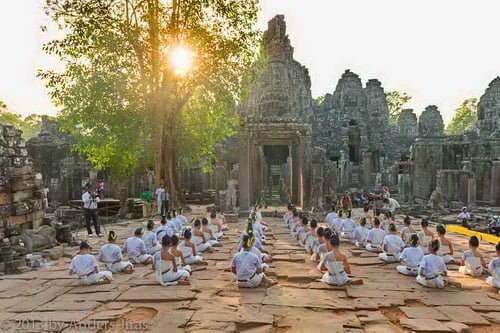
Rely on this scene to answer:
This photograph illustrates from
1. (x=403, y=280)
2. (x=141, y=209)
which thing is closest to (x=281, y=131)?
(x=141, y=209)

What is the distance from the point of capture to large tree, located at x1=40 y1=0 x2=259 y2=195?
Result: 60.0 ft

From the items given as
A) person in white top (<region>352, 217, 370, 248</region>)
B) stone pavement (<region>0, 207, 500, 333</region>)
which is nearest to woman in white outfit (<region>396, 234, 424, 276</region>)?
stone pavement (<region>0, 207, 500, 333</region>)

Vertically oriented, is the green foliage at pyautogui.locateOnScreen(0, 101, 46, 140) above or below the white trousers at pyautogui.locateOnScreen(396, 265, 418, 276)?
above

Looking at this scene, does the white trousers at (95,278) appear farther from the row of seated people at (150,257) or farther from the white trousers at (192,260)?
the white trousers at (192,260)

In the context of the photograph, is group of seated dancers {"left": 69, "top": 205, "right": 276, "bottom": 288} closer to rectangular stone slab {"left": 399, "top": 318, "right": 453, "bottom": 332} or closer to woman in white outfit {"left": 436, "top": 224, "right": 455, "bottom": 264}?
rectangular stone slab {"left": 399, "top": 318, "right": 453, "bottom": 332}

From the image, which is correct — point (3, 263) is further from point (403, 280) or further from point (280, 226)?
point (280, 226)

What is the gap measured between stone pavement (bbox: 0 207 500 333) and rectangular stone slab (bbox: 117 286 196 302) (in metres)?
0.02

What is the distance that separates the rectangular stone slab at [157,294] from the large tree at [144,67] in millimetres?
12590

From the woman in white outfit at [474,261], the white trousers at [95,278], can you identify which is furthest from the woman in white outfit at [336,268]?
the white trousers at [95,278]

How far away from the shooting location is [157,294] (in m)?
7.69

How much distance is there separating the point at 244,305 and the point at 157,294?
1.80m

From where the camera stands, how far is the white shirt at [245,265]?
799 cm

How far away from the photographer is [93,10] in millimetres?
17766

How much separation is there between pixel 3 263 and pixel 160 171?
35.9ft
